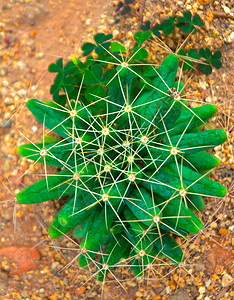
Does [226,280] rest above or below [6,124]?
below

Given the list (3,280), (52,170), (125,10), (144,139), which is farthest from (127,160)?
(3,280)

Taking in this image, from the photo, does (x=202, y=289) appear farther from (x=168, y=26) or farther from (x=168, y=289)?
(x=168, y=26)

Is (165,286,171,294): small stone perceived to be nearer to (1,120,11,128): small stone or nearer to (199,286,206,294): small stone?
(199,286,206,294): small stone

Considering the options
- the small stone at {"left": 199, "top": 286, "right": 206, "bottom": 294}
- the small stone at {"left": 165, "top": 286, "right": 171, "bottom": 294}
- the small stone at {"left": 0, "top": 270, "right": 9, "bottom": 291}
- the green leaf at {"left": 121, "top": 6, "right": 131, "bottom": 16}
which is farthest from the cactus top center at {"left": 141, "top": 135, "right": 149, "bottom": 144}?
the small stone at {"left": 0, "top": 270, "right": 9, "bottom": 291}

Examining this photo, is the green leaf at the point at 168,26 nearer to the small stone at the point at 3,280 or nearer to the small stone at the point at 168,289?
the small stone at the point at 168,289

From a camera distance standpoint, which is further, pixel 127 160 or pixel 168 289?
pixel 168 289

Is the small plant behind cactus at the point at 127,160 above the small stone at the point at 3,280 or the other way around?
above

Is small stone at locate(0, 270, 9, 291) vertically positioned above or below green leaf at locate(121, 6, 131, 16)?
below

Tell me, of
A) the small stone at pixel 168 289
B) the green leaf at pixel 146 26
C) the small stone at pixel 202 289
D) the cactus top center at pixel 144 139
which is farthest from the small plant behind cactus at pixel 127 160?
the small stone at pixel 202 289

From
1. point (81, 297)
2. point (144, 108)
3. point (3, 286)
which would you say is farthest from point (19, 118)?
point (81, 297)
